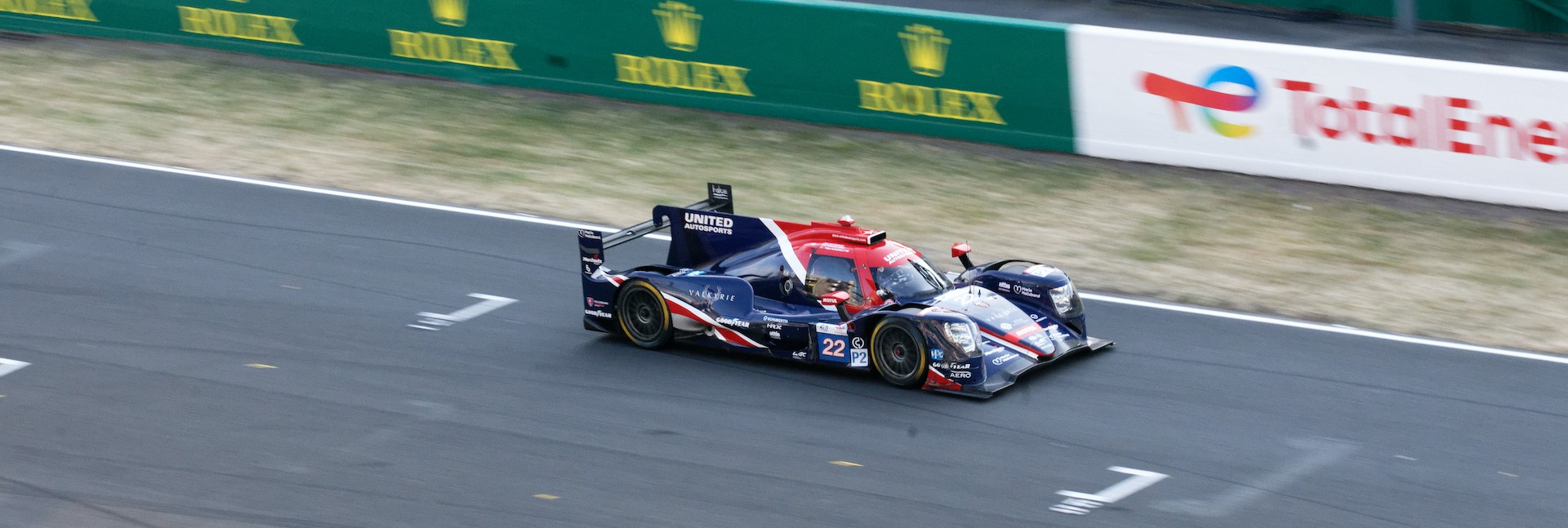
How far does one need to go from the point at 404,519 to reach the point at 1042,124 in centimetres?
1055

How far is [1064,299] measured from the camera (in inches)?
495

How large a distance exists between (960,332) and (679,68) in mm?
9659

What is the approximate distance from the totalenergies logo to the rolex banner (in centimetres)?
112

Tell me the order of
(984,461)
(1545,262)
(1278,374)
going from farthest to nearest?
→ (1545,262)
(1278,374)
(984,461)

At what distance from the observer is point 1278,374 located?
1248cm

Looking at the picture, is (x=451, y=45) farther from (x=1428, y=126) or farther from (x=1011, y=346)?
(x=1428, y=126)

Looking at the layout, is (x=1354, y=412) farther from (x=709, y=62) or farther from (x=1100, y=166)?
(x=709, y=62)

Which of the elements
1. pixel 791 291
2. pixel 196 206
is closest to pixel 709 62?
pixel 196 206

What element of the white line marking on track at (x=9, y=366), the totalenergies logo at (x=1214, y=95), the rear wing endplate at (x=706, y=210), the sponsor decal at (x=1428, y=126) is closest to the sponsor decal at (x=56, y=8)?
the white line marking on track at (x=9, y=366)

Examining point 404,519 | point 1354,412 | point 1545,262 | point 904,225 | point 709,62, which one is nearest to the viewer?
point 404,519

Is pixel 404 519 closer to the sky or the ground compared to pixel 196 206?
closer to the ground

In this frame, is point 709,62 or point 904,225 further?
point 709,62

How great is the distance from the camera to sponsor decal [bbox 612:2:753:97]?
20031 millimetres

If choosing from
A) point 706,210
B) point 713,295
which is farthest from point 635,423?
point 706,210
